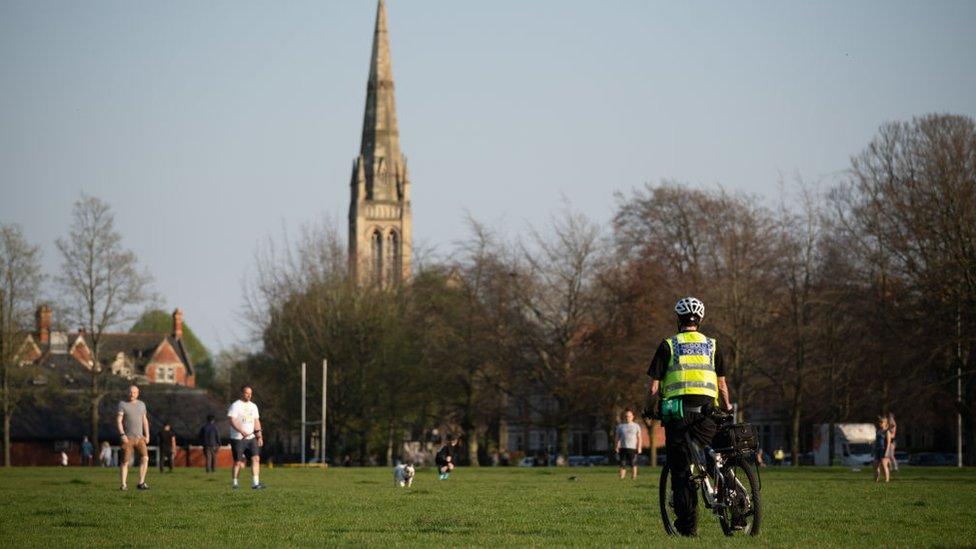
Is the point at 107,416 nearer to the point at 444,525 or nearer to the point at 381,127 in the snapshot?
the point at 381,127

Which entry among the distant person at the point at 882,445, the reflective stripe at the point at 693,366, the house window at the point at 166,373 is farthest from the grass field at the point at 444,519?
the house window at the point at 166,373

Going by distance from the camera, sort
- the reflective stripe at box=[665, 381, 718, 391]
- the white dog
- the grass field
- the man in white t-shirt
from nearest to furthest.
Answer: the reflective stripe at box=[665, 381, 718, 391] → the grass field → the man in white t-shirt → the white dog

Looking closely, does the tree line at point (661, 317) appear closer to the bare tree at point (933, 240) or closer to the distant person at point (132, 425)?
the bare tree at point (933, 240)

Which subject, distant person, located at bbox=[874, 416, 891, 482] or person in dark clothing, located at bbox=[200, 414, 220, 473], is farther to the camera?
person in dark clothing, located at bbox=[200, 414, 220, 473]

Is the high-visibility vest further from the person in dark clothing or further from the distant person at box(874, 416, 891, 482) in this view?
the person in dark clothing

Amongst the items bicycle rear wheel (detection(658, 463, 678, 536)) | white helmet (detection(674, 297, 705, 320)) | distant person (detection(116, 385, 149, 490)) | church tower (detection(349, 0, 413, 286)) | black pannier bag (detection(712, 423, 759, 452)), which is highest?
church tower (detection(349, 0, 413, 286))

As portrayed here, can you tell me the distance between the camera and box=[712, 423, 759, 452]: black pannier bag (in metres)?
12.6

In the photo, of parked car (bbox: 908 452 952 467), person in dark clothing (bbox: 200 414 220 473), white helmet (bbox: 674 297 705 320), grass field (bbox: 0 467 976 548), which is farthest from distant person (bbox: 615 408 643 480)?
parked car (bbox: 908 452 952 467)

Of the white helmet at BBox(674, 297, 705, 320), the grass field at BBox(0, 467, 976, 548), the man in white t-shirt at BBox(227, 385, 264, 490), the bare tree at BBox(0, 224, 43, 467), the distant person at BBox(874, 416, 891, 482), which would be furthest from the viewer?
the bare tree at BBox(0, 224, 43, 467)

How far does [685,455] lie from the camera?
12820 mm

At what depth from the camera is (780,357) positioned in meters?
66.6

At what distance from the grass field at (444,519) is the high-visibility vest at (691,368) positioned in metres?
1.29

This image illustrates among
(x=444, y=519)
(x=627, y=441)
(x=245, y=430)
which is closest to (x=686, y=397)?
(x=444, y=519)

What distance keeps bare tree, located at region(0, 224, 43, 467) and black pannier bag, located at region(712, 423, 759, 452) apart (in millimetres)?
68204
